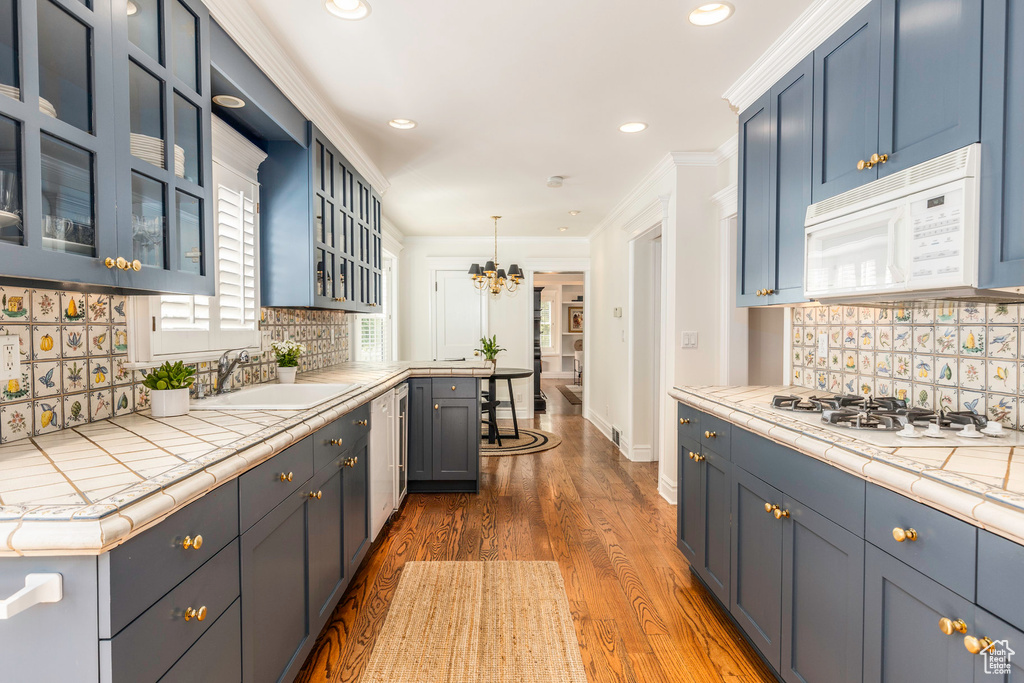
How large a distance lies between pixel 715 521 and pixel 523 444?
3.41m

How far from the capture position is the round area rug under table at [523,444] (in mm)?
5174

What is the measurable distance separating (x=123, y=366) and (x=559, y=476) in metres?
3.26

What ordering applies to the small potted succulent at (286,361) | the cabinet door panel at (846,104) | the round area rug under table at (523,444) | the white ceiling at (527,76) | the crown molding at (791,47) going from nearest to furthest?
1. the cabinet door panel at (846,104)
2. the crown molding at (791,47)
3. the white ceiling at (527,76)
4. the small potted succulent at (286,361)
5. the round area rug under table at (523,444)

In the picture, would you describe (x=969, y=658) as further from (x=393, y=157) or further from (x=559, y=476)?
(x=393, y=157)

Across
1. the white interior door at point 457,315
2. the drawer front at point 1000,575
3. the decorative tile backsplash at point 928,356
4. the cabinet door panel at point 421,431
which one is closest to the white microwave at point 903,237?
the decorative tile backsplash at point 928,356

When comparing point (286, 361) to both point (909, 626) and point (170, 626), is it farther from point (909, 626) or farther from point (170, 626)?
point (909, 626)

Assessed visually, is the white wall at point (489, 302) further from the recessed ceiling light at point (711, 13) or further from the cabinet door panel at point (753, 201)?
the recessed ceiling light at point (711, 13)

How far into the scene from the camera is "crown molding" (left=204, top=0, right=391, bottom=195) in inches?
75.2

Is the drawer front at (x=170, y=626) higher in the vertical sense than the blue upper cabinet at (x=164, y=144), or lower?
lower

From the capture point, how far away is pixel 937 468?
1.15 meters

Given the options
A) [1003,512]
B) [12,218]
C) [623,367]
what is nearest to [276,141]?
[12,218]

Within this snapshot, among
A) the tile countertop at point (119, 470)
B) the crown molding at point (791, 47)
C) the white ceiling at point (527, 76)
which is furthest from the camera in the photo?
the white ceiling at point (527, 76)

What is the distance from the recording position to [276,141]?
2.77 m

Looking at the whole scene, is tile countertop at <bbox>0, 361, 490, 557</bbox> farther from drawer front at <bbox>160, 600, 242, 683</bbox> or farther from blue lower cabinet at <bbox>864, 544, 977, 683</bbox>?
blue lower cabinet at <bbox>864, 544, 977, 683</bbox>
